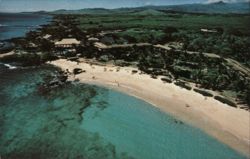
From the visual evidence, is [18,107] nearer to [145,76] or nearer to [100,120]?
[100,120]

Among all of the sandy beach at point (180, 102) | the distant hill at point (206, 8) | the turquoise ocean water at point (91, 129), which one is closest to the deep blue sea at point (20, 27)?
the sandy beach at point (180, 102)

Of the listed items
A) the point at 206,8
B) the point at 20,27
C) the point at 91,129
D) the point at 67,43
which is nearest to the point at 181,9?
the point at 206,8

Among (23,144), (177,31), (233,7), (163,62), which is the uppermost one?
(233,7)

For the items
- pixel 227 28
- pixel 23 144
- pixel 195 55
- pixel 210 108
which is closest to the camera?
pixel 23 144

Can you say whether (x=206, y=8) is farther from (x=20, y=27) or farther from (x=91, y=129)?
(x=20, y=27)

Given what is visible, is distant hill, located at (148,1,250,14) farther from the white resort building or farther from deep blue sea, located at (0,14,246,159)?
the white resort building

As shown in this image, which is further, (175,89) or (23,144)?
(175,89)

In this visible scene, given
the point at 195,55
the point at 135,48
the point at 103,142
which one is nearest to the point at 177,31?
the point at 195,55
